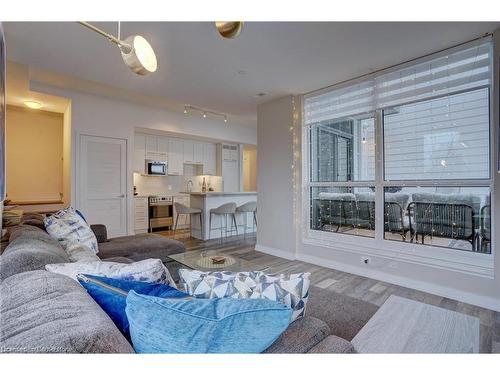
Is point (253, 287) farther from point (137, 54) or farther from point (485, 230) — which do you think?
point (485, 230)

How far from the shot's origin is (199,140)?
706cm

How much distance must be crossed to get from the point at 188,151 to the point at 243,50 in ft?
15.1

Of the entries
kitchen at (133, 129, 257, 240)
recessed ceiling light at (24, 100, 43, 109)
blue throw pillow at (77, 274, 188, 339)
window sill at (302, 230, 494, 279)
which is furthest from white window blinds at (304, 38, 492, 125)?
recessed ceiling light at (24, 100, 43, 109)

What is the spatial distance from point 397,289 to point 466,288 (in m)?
0.60

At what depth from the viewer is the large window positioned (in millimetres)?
2607

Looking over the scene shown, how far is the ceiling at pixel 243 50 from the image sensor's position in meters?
2.32

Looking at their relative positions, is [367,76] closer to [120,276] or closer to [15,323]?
[120,276]

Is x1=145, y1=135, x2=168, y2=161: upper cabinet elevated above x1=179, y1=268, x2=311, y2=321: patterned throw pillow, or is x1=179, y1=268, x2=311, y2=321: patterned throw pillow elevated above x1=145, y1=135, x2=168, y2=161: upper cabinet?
x1=145, y1=135, x2=168, y2=161: upper cabinet

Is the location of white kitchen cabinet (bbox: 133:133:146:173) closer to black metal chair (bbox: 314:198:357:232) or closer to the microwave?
the microwave

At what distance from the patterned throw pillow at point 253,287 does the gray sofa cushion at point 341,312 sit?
109cm

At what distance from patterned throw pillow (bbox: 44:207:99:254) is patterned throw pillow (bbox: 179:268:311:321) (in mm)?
1644

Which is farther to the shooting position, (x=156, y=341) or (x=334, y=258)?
(x=334, y=258)

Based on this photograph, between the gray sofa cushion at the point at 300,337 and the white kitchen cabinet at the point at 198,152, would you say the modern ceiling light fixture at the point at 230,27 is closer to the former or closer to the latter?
the gray sofa cushion at the point at 300,337
